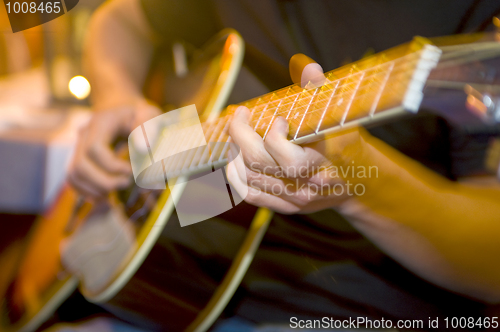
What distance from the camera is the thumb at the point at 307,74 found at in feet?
1.17

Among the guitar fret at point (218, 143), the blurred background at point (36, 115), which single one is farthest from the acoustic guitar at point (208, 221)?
the blurred background at point (36, 115)

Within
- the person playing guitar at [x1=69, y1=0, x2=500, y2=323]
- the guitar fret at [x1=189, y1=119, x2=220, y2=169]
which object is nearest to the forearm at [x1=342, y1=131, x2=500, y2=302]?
the person playing guitar at [x1=69, y1=0, x2=500, y2=323]

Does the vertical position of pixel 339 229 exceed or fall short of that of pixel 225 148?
it falls short

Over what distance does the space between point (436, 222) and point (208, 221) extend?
36 centimetres

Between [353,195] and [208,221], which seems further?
[208,221]

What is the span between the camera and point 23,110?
4.45 feet

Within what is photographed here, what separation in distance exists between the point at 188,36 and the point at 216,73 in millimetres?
236

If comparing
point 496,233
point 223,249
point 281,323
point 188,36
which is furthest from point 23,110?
point 496,233

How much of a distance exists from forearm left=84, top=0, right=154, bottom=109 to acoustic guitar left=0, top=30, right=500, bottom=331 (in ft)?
0.55

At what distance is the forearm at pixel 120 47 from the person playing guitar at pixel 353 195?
18cm

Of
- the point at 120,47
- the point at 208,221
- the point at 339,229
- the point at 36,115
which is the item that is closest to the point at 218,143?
the point at 208,221

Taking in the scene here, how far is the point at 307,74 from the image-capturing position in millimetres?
378

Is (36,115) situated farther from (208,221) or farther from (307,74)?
(307,74)

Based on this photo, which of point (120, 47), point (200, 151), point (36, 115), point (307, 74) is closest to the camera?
point (307, 74)
